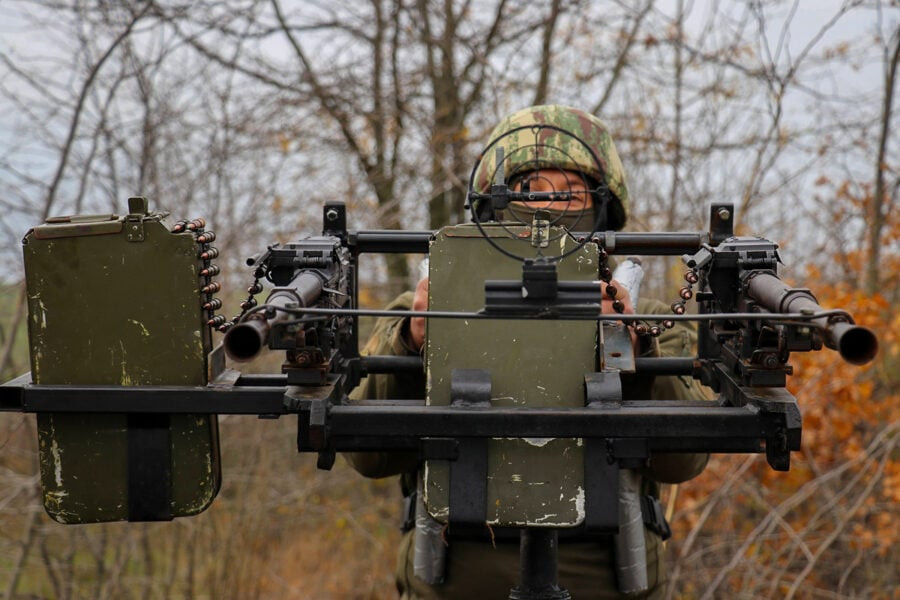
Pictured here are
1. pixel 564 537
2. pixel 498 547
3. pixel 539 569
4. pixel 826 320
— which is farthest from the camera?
pixel 498 547

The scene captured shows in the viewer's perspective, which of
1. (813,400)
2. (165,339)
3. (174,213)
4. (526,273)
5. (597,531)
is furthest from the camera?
(813,400)

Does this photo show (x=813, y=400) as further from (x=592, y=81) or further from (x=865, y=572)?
(x=592, y=81)

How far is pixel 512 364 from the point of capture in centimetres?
219

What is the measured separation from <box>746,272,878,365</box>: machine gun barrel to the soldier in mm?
773

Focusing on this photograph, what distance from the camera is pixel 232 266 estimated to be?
6.66m

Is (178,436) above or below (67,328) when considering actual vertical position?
below

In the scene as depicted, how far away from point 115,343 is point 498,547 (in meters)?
1.47

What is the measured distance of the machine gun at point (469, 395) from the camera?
2074 millimetres

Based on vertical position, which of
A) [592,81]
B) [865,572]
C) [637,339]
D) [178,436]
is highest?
[592,81]

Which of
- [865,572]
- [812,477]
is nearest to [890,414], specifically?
[812,477]

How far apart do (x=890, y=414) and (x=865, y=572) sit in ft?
5.14

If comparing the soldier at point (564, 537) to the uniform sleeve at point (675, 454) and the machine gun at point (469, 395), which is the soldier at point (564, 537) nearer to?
the uniform sleeve at point (675, 454)

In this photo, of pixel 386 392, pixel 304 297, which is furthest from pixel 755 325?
pixel 386 392

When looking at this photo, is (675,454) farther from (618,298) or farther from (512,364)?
(512,364)
